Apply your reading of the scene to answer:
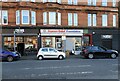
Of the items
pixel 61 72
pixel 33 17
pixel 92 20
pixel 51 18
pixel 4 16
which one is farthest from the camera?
pixel 92 20

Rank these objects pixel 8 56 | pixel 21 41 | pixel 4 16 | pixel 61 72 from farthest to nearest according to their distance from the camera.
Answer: pixel 21 41 < pixel 4 16 < pixel 8 56 < pixel 61 72

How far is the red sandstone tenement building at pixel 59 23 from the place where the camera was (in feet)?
117

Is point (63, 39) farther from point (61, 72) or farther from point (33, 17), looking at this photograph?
point (61, 72)

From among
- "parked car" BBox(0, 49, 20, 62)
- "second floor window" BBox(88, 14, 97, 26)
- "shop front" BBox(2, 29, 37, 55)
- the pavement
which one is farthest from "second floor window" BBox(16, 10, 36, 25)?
the pavement

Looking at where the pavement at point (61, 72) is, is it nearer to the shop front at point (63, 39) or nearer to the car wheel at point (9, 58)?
the car wheel at point (9, 58)

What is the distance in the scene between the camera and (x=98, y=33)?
3944cm

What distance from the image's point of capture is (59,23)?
38062 millimetres

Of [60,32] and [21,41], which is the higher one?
[60,32]

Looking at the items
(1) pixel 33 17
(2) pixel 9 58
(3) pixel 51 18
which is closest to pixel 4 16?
(1) pixel 33 17

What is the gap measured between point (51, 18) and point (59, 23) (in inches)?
52.2

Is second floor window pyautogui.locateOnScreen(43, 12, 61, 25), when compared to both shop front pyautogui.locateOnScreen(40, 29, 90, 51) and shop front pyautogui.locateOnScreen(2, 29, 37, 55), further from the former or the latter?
shop front pyautogui.locateOnScreen(2, 29, 37, 55)

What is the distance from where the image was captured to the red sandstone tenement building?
3575cm

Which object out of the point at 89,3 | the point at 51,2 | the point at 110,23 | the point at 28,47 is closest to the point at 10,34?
the point at 28,47

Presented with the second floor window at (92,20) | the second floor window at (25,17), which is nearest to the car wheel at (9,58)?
the second floor window at (25,17)
